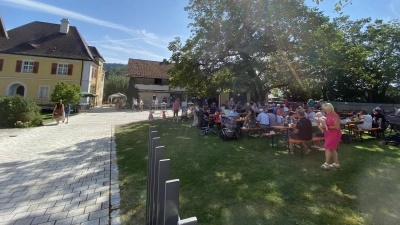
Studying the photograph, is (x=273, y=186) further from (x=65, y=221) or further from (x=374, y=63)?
(x=374, y=63)

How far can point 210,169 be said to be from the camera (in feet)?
16.5

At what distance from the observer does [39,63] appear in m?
25.3

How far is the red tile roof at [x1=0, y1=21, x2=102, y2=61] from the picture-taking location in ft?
82.3

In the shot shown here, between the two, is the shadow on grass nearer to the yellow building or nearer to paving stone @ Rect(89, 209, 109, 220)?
paving stone @ Rect(89, 209, 109, 220)

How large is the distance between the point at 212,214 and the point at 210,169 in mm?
1912

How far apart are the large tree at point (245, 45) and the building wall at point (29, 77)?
1969 centimetres

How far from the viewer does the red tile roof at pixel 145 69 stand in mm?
33344

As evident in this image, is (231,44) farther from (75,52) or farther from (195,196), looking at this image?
(75,52)

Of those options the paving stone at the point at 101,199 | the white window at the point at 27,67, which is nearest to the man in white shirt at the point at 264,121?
the paving stone at the point at 101,199

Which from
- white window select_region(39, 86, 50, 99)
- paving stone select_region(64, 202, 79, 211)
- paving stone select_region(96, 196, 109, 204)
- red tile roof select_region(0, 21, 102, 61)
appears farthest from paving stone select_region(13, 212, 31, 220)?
white window select_region(39, 86, 50, 99)

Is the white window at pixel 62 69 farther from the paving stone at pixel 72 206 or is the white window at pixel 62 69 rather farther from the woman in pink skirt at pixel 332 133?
the woman in pink skirt at pixel 332 133

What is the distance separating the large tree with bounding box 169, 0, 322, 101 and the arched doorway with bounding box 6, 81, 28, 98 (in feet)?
73.7

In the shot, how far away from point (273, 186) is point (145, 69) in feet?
110

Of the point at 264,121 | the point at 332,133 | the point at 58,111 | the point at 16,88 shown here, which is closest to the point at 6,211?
the point at 332,133
